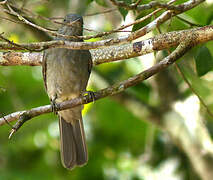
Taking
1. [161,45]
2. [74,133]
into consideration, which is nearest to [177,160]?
[74,133]

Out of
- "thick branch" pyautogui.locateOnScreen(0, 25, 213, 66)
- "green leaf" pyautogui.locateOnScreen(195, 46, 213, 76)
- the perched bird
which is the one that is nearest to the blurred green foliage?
the perched bird

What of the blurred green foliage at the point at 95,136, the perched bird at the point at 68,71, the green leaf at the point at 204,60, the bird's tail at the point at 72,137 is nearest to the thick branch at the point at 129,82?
the green leaf at the point at 204,60

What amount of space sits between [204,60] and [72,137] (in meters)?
2.49

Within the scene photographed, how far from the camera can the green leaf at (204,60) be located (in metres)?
3.41

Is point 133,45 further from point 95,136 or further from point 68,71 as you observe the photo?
point 95,136

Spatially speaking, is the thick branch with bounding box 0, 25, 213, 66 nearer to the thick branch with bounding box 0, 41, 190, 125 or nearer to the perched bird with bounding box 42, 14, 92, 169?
the thick branch with bounding box 0, 41, 190, 125

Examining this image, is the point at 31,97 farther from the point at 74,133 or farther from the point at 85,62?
the point at 85,62

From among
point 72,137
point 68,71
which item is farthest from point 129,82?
point 72,137

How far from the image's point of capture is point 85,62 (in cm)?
479

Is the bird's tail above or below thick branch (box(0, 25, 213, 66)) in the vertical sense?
below

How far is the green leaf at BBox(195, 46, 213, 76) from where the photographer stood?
3414 millimetres

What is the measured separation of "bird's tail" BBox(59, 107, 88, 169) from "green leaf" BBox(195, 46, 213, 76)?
2.15 m

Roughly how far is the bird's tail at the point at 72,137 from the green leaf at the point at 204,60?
215 centimetres

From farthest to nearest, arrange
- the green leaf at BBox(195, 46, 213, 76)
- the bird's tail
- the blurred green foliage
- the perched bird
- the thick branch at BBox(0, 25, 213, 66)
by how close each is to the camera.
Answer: the blurred green foliage, the bird's tail, the perched bird, the green leaf at BBox(195, 46, 213, 76), the thick branch at BBox(0, 25, 213, 66)
